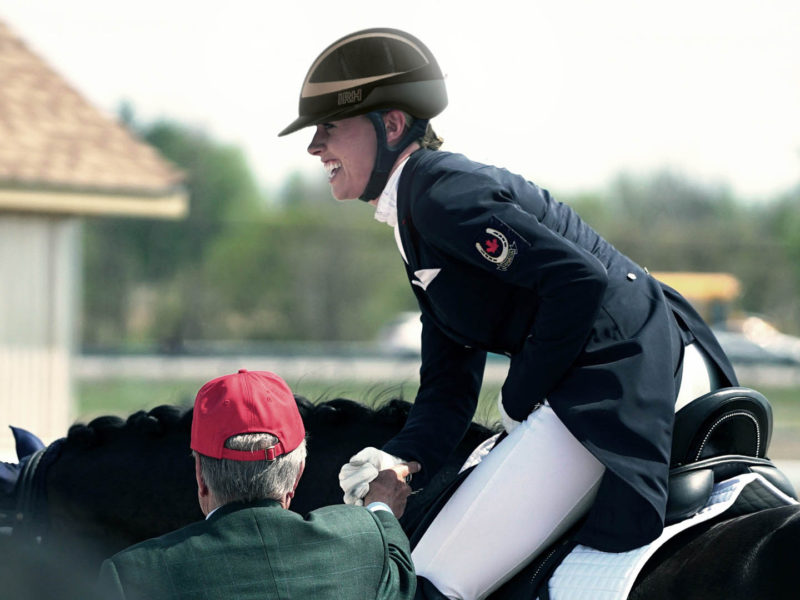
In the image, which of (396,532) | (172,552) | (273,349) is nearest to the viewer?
(172,552)

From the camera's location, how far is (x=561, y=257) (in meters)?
2.28

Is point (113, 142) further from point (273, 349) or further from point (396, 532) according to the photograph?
point (273, 349)

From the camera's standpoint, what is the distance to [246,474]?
6.74ft

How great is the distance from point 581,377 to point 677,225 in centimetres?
6095

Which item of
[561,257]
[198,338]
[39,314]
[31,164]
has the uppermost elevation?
[561,257]

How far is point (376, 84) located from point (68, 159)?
30.3 feet

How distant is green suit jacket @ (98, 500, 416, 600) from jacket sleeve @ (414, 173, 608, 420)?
54cm

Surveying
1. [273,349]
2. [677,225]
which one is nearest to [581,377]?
[273,349]

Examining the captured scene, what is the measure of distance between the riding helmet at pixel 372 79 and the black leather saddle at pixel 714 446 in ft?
3.01

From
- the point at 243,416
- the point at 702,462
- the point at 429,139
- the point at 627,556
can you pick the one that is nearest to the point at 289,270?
the point at 429,139

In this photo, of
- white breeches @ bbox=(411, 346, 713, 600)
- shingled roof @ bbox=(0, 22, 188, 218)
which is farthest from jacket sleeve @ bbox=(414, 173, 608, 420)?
shingled roof @ bbox=(0, 22, 188, 218)

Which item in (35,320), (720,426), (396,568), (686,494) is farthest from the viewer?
(35,320)

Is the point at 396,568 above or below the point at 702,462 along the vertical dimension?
below

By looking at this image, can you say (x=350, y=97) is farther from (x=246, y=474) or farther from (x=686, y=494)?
(x=686, y=494)
